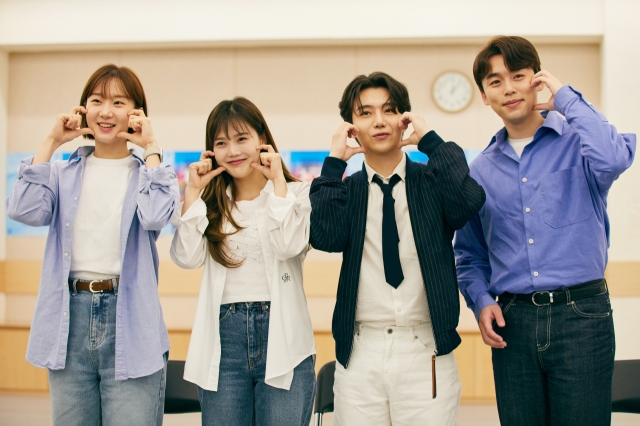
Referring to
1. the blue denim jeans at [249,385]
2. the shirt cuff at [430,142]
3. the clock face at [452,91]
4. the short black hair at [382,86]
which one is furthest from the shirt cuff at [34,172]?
the clock face at [452,91]

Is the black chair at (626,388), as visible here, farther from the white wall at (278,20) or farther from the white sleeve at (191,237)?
the white wall at (278,20)

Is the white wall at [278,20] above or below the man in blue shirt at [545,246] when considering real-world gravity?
above

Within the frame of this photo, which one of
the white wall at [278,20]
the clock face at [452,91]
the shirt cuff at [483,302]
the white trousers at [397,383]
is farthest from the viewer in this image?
the clock face at [452,91]

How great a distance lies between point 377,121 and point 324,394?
127 cm

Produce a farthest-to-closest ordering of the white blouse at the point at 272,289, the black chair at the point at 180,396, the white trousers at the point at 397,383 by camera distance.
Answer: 1. the black chair at the point at 180,396
2. the white blouse at the point at 272,289
3. the white trousers at the point at 397,383

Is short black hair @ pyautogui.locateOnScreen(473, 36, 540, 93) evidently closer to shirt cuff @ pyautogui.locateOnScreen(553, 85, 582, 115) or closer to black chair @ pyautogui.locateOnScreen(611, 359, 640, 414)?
shirt cuff @ pyautogui.locateOnScreen(553, 85, 582, 115)

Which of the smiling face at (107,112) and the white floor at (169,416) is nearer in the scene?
the smiling face at (107,112)

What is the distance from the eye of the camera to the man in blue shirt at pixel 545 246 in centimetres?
172

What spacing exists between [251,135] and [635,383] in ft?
6.74

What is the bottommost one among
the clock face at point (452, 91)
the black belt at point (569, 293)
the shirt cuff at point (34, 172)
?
the black belt at point (569, 293)

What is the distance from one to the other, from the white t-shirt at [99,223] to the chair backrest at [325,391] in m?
1.06

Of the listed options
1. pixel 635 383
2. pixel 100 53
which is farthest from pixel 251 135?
pixel 100 53

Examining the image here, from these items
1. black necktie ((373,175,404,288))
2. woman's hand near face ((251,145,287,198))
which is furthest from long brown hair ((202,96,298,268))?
black necktie ((373,175,404,288))

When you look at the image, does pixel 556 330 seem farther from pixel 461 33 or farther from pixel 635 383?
Result: pixel 461 33
